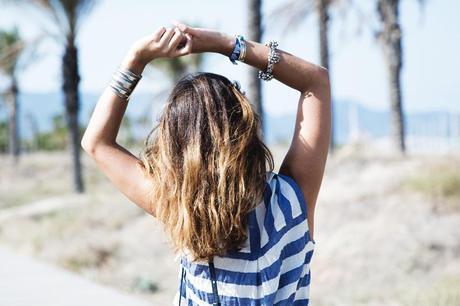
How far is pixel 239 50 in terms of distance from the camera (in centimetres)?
216

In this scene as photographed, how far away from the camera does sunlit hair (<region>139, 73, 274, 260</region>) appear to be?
190 centimetres

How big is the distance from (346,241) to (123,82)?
264 inches

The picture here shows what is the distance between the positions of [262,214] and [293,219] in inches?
3.3

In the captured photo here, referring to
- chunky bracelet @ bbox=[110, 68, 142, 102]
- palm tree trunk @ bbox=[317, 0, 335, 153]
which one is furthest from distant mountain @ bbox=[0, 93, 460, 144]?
palm tree trunk @ bbox=[317, 0, 335, 153]

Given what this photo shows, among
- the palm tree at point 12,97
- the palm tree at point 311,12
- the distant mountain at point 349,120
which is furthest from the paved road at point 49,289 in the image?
the palm tree at point 12,97

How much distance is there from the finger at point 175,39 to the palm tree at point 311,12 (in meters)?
12.2

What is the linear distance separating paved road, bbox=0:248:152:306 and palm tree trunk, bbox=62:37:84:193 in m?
10.1

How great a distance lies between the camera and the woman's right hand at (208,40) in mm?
2098

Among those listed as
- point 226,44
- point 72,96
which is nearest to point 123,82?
point 226,44

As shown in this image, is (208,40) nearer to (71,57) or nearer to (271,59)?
(271,59)

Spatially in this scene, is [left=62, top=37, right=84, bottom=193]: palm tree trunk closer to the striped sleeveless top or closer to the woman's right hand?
the woman's right hand

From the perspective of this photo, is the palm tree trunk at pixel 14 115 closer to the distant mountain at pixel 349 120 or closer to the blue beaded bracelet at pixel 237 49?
the distant mountain at pixel 349 120

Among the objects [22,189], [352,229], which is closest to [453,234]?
[352,229]

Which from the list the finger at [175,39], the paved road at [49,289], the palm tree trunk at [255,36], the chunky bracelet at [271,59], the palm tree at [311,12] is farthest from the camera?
the palm tree at [311,12]
